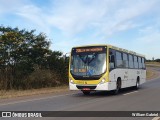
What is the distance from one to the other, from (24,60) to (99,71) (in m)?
11.3

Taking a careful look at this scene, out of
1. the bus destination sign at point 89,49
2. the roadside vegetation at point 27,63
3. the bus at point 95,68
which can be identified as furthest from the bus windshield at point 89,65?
the roadside vegetation at point 27,63

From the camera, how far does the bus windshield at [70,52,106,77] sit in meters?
19.8

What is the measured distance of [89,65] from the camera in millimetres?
19953

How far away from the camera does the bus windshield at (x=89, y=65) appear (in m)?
19.8

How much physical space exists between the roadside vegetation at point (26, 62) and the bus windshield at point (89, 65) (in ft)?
31.1

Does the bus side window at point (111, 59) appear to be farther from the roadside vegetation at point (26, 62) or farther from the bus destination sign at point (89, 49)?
the roadside vegetation at point (26, 62)

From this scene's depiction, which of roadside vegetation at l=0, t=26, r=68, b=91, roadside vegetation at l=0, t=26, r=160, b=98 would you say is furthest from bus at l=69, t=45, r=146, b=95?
roadside vegetation at l=0, t=26, r=68, b=91

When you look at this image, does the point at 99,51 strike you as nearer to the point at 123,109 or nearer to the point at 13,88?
the point at 123,109

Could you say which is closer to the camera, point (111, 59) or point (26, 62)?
point (111, 59)

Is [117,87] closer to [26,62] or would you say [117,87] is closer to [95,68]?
[95,68]

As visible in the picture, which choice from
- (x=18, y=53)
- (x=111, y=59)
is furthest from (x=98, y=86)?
(x=18, y=53)

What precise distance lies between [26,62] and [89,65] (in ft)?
36.0

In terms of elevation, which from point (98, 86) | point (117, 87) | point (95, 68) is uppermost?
point (95, 68)

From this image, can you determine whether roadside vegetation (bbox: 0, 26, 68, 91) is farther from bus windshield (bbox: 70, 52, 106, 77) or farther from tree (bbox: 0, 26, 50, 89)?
bus windshield (bbox: 70, 52, 106, 77)
